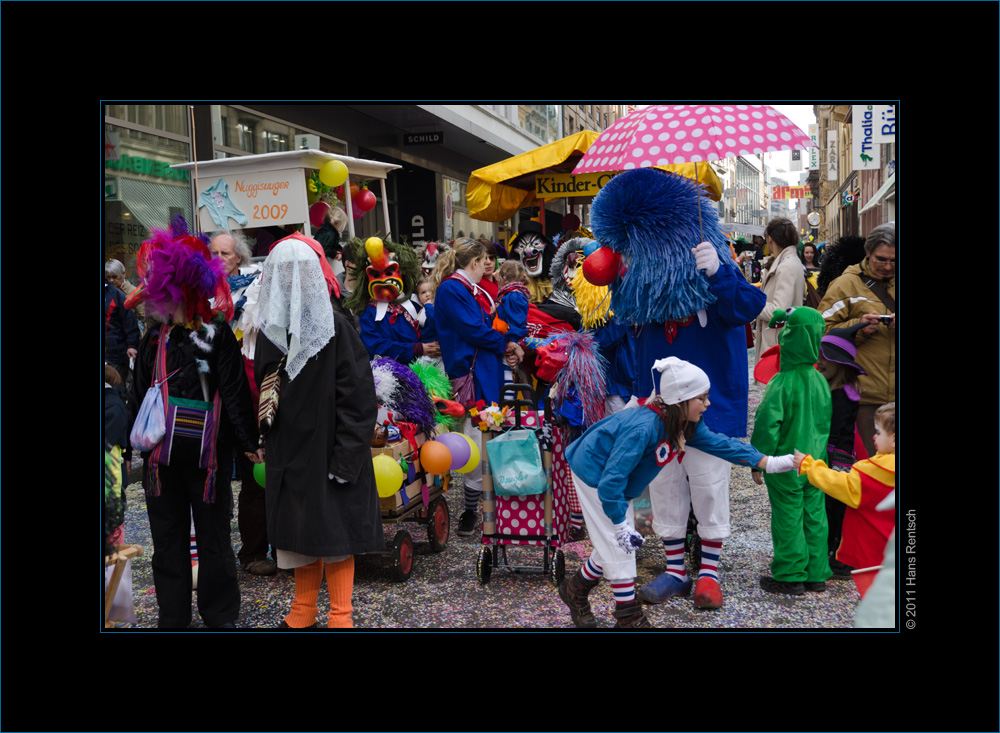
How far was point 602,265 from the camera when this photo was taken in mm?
4082

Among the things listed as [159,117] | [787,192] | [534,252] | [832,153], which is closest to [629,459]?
[534,252]

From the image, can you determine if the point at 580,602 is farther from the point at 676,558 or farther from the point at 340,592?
the point at 340,592

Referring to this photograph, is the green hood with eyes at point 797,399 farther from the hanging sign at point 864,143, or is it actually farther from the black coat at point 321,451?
the hanging sign at point 864,143

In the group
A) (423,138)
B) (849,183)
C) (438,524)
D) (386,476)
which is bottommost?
(438,524)

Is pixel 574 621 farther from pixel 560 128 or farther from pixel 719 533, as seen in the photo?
pixel 560 128

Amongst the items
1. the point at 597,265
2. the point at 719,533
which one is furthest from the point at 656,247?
the point at 719,533

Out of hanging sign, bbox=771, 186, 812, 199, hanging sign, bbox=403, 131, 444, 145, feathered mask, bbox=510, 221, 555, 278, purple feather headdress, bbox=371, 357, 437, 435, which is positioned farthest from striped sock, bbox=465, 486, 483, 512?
hanging sign, bbox=771, 186, 812, 199

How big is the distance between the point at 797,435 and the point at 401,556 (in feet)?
7.10

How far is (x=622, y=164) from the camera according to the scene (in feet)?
12.4

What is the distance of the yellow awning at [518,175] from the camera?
29.7 feet

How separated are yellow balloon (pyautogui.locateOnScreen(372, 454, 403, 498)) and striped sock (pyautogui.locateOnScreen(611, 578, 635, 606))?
1308 mm

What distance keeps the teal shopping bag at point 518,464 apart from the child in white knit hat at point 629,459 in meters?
0.64

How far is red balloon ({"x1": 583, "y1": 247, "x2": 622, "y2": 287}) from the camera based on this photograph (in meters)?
4.08

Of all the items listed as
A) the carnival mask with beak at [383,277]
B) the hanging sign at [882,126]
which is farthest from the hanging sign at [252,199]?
the hanging sign at [882,126]
